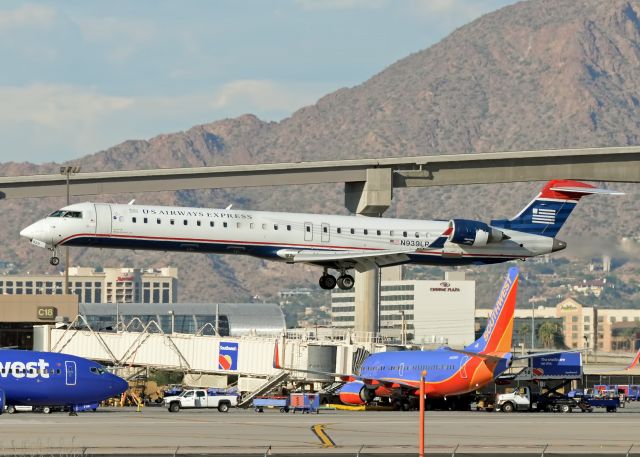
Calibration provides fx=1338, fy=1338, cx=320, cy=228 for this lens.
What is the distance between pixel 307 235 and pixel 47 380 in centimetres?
1654

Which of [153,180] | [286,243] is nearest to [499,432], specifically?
[286,243]

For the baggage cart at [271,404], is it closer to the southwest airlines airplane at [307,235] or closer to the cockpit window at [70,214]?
the southwest airlines airplane at [307,235]

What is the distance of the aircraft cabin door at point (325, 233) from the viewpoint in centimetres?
7650

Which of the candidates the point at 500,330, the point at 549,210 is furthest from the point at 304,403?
the point at 549,210

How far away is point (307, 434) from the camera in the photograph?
224ft

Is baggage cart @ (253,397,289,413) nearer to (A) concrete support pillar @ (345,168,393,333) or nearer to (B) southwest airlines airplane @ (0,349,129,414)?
(A) concrete support pillar @ (345,168,393,333)

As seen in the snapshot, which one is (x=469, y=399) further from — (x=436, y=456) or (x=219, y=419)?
(x=436, y=456)

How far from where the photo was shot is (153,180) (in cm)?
11544

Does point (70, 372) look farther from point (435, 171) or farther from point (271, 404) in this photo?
point (435, 171)

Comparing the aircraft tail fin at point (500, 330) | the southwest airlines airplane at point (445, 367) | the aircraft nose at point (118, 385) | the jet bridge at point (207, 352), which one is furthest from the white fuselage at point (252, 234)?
the jet bridge at point (207, 352)

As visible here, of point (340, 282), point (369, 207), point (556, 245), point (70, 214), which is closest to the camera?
point (70, 214)

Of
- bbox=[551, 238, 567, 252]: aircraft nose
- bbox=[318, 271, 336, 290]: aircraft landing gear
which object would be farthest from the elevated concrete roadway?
bbox=[318, 271, 336, 290]: aircraft landing gear

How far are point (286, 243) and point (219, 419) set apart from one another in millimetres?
11709

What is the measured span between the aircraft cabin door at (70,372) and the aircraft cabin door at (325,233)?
15.7 metres
